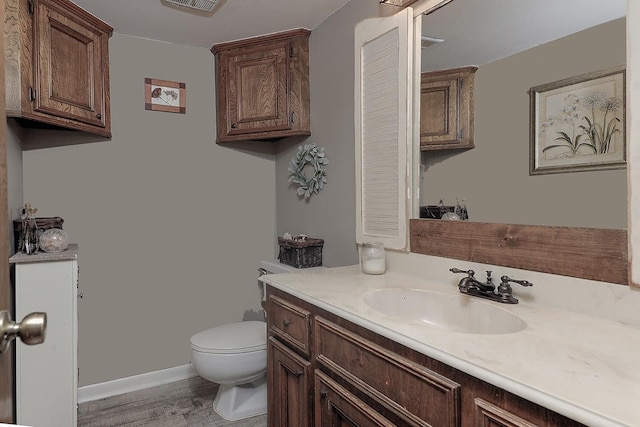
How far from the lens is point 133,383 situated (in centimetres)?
244

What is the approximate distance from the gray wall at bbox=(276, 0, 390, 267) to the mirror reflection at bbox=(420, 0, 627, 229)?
467mm

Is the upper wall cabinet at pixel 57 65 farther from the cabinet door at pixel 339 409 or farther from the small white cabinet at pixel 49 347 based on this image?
the cabinet door at pixel 339 409

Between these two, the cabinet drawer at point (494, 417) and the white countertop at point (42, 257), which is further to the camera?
the white countertop at point (42, 257)

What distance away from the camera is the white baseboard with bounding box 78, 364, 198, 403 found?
7.61 feet

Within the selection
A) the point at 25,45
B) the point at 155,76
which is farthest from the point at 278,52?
the point at 25,45

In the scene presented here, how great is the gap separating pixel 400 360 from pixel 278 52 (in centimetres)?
207

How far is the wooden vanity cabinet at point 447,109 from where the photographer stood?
1473mm

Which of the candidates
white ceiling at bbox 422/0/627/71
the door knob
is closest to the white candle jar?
white ceiling at bbox 422/0/627/71

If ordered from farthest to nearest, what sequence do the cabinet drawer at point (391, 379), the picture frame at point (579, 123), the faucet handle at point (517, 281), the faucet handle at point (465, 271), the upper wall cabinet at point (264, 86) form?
the upper wall cabinet at point (264, 86) < the faucet handle at point (465, 271) < the faucet handle at point (517, 281) < the picture frame at point (579, 123) < the cabinet drawer at point (391, 379)

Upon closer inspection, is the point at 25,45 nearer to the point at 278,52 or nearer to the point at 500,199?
the point at 278,52

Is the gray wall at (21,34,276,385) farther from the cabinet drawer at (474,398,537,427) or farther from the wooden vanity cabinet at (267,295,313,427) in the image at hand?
the cabinet drawer at (474,398,537,427)

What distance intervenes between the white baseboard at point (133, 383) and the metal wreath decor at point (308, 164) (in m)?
1.45

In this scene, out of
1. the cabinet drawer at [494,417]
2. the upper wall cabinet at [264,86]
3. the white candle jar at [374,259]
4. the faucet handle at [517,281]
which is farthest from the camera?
the upper wall cabinet at [264,86]

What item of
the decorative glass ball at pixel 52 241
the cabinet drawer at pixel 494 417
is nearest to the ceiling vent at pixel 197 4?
the decorative glass ball at pixel 52 241
